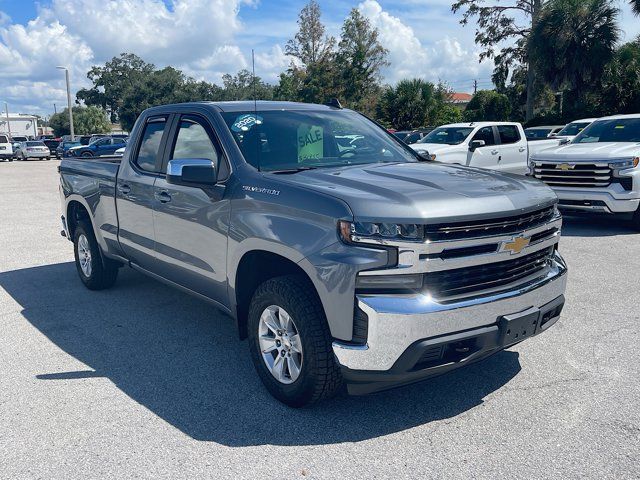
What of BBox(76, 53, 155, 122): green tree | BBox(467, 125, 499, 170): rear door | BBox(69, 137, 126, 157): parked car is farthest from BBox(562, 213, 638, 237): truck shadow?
BBox(76, 53, 155, 122): green tree

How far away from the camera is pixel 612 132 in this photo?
35.5ft

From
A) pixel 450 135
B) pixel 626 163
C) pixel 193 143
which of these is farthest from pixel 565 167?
pixel 193 143

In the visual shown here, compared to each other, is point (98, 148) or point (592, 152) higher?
point (98, 148)

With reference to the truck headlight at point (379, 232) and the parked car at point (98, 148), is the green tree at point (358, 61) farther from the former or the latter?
the truck headlight at point (379, 232)

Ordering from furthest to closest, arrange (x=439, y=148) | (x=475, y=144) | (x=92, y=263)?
(x=439, y=148)
(x=475, y=144)
(x=92, y=263)

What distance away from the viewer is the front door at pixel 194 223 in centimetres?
428

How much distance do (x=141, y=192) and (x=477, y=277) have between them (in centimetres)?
309

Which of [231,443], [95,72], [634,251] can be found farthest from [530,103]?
[95,72]

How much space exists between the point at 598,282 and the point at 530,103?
1263 inches

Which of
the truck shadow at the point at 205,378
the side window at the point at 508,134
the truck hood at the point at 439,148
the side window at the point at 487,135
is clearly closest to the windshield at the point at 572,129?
the side window at the point at 508,134

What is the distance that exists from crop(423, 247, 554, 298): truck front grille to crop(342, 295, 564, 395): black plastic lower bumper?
213mm

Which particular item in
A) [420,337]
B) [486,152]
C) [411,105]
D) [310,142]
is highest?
[411,105]

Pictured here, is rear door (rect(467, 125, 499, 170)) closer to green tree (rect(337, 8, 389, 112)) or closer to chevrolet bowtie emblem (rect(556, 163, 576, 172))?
chevrolet bowtie emblem (rect(556, 163, 576, 172))

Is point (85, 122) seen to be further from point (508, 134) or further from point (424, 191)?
point (424, 191)
